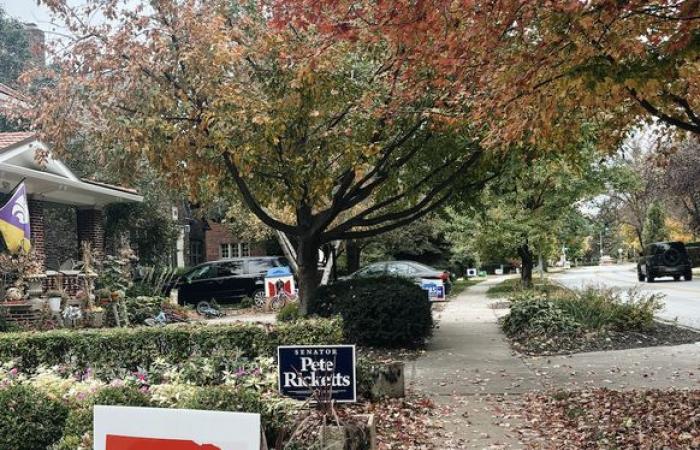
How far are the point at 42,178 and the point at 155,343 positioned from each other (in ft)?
30.0

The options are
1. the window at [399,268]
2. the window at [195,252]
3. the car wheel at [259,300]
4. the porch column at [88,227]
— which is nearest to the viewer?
the porch column at [88,227]

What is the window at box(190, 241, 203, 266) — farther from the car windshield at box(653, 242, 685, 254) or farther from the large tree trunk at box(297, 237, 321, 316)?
the large tree trunk at box(297, 237, 321, 316)

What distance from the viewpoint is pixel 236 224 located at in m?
29.0

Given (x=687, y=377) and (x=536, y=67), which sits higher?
(x=536, y=67)

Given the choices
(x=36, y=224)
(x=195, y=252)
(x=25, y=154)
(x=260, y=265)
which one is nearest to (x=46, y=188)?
(x=36, y=224)

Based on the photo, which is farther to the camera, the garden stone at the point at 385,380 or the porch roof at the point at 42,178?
the porch roof at the point at 42,178

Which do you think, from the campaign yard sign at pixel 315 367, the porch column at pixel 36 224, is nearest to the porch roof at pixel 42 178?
the porch column at pixel 36 224

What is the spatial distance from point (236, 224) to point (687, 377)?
2316cm

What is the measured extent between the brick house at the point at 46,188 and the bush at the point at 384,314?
6290 millimetres

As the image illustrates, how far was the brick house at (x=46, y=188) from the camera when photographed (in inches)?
542

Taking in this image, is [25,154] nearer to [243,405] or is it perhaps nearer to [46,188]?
[46,188]

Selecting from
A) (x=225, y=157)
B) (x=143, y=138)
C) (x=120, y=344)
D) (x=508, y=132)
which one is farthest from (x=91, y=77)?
(x=508, y=132)

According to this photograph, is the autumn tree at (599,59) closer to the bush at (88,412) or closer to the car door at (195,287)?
the bush at (88,412)

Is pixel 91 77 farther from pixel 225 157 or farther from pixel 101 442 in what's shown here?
pixel 101 442
